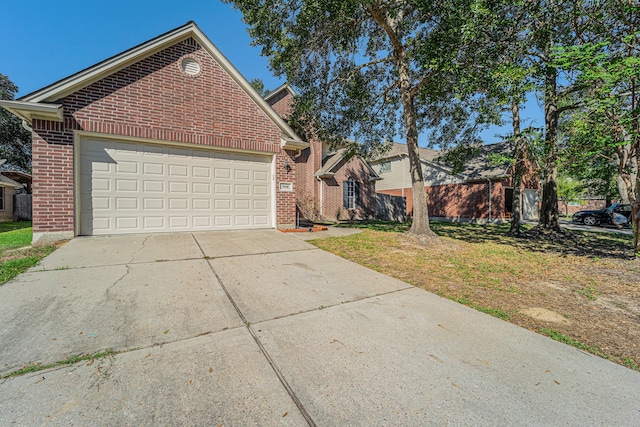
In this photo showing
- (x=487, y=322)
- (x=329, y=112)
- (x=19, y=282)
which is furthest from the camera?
(x=329, y=112)

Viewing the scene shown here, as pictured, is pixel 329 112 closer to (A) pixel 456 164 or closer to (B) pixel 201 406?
(A) pixel 456 164

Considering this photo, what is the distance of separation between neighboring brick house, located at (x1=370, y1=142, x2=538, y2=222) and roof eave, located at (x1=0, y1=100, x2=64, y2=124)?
1575 centimetres

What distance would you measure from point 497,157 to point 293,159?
6.06 metres

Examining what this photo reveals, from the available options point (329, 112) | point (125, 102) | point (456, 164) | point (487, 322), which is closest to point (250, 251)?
point (487, 322)

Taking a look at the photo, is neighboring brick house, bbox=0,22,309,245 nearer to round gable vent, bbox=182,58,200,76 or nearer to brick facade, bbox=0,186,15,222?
round gable vent, bbox=182,58,200,76

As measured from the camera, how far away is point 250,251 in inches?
234

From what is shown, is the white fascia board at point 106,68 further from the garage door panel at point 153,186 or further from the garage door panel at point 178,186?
the garage door panel at point 178,186

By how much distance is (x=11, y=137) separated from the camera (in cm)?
2402

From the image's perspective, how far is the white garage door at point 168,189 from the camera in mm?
6723

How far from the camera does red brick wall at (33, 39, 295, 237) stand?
6.23 metres

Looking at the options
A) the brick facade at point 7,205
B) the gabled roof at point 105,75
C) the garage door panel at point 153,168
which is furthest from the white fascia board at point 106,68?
the brick facade at point 7,205

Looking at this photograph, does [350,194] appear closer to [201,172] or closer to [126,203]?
[201,172]

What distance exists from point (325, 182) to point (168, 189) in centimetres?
1115

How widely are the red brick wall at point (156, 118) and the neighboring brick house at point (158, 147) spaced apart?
0.08 ft
